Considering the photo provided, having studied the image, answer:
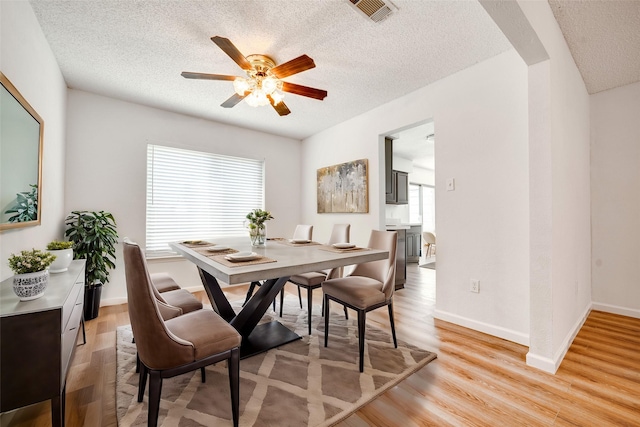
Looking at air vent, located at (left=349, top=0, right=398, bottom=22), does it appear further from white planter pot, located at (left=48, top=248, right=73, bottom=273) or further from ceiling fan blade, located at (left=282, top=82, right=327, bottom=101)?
white planter pot, located at (left=48, top=248, right=73, bottom=273)

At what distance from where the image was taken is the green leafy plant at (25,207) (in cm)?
158

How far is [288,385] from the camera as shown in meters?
1.69

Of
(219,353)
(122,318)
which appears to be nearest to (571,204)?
(219,353)

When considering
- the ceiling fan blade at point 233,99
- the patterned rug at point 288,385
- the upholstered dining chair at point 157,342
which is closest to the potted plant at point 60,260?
the patterned rug at point 288,385

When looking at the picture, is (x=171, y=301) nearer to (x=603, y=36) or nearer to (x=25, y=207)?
(x=25, y=207)

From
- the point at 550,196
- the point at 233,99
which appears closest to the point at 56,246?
the point at 233,99

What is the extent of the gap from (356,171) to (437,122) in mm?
1327

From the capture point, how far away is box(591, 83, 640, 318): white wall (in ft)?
9.50

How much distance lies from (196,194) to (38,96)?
2.16 metres

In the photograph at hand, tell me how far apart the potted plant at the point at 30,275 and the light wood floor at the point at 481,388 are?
0.76m

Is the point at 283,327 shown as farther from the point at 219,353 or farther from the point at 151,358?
the point at 151,358

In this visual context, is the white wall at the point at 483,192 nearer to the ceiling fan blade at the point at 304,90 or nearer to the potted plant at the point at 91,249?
the ceiling fan blade at the point at 304,90

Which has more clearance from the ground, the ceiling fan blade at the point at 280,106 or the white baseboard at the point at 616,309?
the ceiling fan blade at the point at 280,106

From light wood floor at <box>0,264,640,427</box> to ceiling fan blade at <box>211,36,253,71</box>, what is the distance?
7.53 ft
